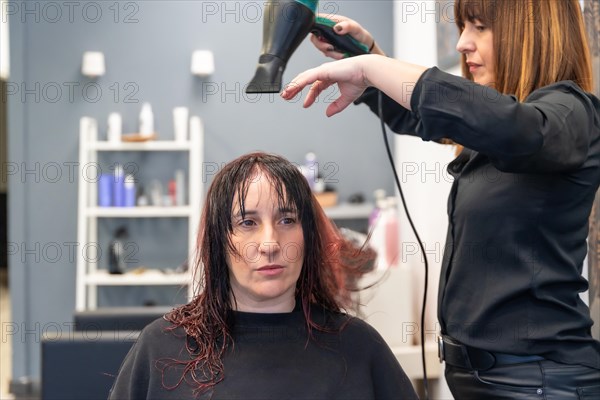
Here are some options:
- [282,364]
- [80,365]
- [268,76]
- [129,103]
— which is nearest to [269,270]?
[282,364]

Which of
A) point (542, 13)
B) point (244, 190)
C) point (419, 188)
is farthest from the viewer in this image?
point (419, 188)

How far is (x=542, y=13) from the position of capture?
131 cm

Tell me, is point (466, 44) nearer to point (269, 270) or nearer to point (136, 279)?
point (269, 270)

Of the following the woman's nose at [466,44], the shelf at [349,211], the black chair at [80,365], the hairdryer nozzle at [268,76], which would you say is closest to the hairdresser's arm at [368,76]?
the hairdryer nozzle at [268,76]

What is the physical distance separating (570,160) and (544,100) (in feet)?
0.36

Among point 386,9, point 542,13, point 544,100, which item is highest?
point 386,9

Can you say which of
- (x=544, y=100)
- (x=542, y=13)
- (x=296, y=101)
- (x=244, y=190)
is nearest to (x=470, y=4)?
(x=542, y=13)

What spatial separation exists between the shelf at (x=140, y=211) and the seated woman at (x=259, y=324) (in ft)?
7.75

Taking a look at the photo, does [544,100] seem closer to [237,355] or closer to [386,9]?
[237,355]

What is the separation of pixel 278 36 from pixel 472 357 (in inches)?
28.5

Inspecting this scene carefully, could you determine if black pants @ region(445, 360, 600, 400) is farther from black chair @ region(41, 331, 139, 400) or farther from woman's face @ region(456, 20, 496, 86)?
black chair @ region(41, 331, 139, 400)

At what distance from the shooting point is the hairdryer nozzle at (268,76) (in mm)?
1387

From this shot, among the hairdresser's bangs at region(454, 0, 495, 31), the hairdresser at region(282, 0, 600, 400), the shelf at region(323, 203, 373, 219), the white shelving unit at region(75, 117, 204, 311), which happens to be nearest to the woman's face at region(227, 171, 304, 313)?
the hairdresser at region(282, 0, 600, 400)

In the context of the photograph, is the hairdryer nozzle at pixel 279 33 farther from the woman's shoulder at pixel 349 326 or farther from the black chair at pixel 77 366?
the black chair at pixel 77 366
